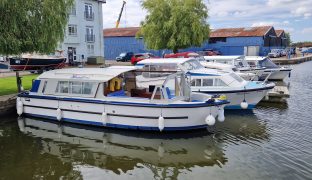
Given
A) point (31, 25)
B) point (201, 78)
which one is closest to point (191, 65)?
point (201, 78)

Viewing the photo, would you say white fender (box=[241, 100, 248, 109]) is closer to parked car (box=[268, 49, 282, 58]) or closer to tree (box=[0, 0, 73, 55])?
tree (box=[0, 0, 73, 55])

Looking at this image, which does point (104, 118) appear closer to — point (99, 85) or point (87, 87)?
point (99, 85)

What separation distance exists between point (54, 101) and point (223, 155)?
9080 mm

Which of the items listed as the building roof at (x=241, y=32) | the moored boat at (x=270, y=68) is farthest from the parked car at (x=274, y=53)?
the moored boat at (x=270, y=68)

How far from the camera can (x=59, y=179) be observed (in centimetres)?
958

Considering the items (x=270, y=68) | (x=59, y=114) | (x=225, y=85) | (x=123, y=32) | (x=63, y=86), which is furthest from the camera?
(x=123, y=32)

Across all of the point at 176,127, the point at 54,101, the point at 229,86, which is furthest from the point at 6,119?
the point at 229,86

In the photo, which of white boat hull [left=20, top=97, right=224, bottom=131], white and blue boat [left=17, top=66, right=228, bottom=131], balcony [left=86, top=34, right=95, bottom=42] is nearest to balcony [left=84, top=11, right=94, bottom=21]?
balcony [left=86, top=34, right=95, bottom=42]

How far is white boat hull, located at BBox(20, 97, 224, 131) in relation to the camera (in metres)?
13.0

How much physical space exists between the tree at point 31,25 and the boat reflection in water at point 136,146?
4.50 m

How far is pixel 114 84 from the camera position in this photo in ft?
48.9

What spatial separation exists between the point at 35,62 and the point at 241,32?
43743mm

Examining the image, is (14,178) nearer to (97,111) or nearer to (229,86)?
(97,111)

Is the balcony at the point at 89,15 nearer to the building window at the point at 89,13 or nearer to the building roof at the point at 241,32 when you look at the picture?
the building window at the point at 89,13
